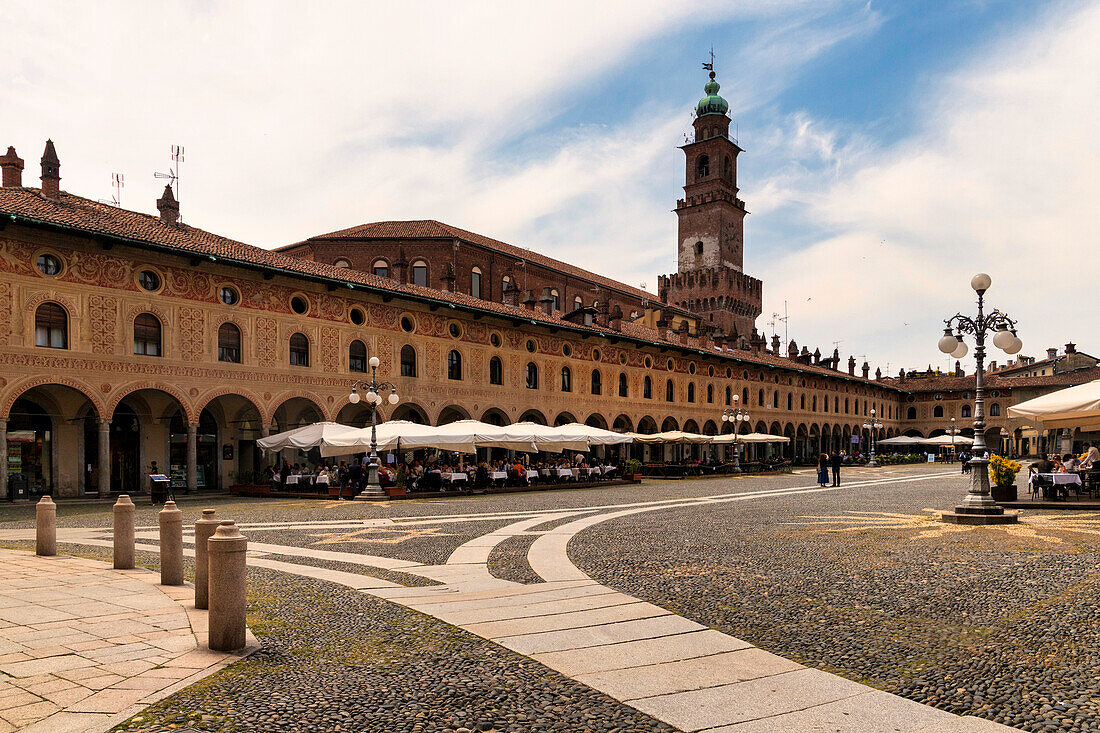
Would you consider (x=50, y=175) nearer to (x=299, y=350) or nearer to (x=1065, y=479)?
(x=299, y=350)

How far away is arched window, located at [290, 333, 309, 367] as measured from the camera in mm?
28312

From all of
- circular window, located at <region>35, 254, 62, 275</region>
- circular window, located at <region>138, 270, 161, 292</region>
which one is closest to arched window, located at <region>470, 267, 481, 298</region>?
circular window, located at <region>138, 270, 161, 292</region>

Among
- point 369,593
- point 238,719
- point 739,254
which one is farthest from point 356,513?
point 739,254

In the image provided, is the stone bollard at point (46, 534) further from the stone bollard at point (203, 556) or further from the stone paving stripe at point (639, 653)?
the stone paving stripe at point (639, 653)

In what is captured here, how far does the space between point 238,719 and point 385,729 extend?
854mm

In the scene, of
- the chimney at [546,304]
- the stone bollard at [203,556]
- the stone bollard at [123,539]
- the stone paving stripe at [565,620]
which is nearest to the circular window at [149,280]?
the stone bollard at [123,539]

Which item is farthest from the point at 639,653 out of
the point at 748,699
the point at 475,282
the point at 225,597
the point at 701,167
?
the point at 701,167

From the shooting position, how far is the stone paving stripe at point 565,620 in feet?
20.8

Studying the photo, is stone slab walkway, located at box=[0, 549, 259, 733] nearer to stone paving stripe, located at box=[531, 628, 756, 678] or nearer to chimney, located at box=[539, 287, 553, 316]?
stone paving stripe, located at box=[531, 628, 756, 678]

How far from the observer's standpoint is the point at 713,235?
7788 cm

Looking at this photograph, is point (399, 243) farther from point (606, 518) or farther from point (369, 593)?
point (369, 593)

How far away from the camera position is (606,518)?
1628 centimetres

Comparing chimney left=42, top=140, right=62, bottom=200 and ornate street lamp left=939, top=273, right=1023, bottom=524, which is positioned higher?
chimney left=42, top=140, right=62, bottom=200

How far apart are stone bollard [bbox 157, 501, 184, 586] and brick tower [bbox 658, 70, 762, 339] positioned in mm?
70756
